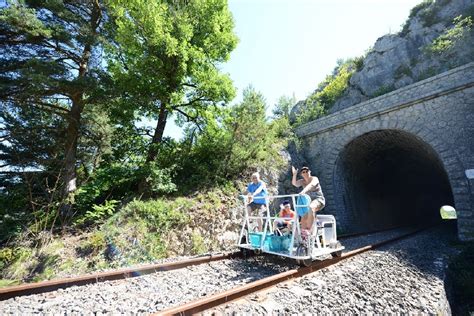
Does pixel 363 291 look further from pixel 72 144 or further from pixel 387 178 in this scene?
pixel 387 178

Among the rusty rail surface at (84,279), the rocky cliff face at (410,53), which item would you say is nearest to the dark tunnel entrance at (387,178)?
the rocky cliff face at (410,53)

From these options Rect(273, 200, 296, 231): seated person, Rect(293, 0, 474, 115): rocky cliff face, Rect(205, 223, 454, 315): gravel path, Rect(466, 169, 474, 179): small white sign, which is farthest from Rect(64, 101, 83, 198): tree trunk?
Rect(293, 0, 474, 115): rocky cliff face

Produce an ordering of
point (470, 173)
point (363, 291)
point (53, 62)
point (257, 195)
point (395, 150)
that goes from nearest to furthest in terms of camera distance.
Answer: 1. point (363, 291)
2. point (257, 195)
3. point (53, 62)
4. point (470, 173)
5. point (395, 150)

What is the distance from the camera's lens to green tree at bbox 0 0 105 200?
660 centimetres

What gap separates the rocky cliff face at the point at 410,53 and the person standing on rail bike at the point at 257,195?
12.6 meters

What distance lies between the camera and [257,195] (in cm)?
635

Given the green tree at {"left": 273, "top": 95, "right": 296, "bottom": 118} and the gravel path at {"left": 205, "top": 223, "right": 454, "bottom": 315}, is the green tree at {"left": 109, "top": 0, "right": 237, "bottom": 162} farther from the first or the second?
the green tree at {"left": 273, "top": 95, "right": 296, "bottom": 118}

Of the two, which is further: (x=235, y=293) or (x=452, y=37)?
(x=452, y=37)

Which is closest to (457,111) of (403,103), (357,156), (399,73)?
(403,103)

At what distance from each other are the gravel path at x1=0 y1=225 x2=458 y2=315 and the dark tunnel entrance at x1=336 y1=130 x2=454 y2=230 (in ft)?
25.8

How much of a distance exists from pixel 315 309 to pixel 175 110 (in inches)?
348

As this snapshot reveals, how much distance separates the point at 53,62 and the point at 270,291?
8.07m

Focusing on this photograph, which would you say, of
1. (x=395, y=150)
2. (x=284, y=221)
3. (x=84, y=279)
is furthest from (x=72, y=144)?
(x=395, y=150)

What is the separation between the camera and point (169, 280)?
4.23m
